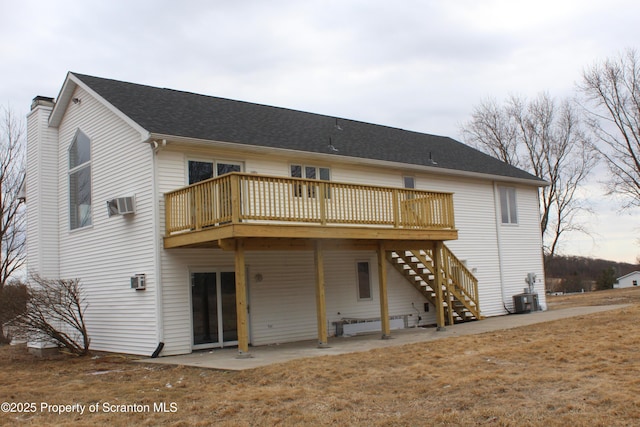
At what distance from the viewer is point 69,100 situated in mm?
18328

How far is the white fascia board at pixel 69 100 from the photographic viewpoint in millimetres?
15224

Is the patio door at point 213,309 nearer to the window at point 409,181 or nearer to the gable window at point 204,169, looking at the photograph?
the gable window at point 204,169

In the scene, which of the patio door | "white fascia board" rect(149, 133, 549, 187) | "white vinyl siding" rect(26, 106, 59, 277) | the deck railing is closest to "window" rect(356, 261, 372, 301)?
the deck railing

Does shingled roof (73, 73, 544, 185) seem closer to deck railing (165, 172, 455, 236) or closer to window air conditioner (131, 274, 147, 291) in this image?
deck railing (165, 172, 455, 236)

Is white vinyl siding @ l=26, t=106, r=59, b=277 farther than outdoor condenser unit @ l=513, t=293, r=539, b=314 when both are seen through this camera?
No

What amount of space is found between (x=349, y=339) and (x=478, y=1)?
8.50 m

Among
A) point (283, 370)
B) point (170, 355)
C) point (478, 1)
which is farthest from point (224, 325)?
point (478, 1)

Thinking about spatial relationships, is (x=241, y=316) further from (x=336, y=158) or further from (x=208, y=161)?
(x=336, y=158)

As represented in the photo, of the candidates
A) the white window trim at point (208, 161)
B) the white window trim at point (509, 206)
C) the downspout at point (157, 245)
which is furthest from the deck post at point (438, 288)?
the downspout at point (157, 245)

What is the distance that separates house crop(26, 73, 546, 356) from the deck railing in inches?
1.7

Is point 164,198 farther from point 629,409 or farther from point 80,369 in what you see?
point 629,409

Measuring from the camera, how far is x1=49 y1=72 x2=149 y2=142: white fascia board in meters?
15.2

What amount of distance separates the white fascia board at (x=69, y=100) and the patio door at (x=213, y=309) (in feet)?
12.3

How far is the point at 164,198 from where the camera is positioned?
14547mm
